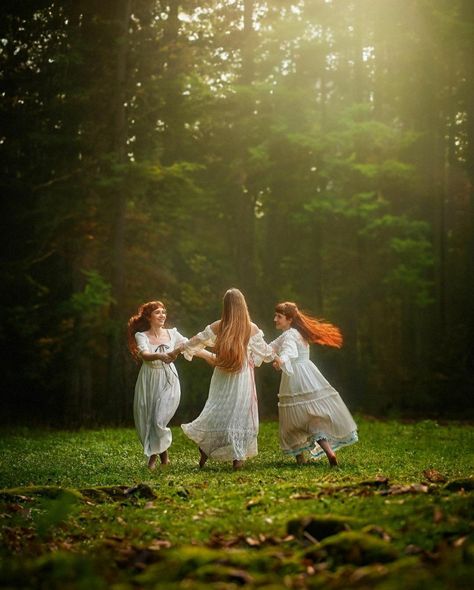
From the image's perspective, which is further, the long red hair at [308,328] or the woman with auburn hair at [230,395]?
the long red hair at [308,328]

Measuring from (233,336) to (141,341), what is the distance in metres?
1.61

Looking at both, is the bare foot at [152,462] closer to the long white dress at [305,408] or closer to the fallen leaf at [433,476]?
the long white dress at [305,408]

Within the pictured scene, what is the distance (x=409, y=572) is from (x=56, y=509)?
2097 millimetres

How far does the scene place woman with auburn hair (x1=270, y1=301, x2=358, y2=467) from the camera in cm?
1236

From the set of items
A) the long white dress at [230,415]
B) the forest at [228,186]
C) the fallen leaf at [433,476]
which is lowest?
the fallen leaf at [433,476]

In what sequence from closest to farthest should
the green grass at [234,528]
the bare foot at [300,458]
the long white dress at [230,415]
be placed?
the green grass at [234,528]
the long white dress at [230,415]
the bare foot at [300,458]

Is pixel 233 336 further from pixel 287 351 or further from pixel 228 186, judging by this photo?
pixel 228 186

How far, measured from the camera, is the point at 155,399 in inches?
515

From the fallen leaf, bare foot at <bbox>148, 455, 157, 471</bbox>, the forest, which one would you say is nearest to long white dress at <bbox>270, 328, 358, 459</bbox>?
the fallen leaf

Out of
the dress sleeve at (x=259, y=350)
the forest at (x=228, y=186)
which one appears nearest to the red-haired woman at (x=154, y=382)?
the dress sleeve at (x=259, y=350)

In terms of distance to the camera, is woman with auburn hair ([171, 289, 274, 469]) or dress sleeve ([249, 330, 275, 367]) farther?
dress sleeve ([249, 330, 275, 367])

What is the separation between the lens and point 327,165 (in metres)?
30.7

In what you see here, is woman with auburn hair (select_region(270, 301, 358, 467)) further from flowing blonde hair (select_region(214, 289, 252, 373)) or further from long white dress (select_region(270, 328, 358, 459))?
flowing blonde hair (select_region(214, 289, 252, 373))

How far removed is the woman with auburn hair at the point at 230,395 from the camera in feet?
40.0
